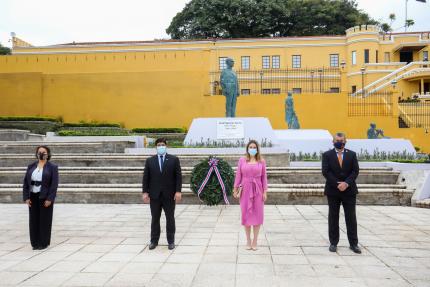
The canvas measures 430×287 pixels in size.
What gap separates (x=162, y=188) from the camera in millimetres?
5578

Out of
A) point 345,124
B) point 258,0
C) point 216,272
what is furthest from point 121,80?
point 258,0

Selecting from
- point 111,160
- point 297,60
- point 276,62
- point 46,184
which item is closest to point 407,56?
point 297,60

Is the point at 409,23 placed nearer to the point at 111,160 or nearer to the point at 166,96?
the point at 166,96

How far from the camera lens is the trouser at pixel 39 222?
5613 millimetres

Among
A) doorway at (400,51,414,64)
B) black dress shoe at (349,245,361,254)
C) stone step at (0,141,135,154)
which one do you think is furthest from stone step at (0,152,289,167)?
doorway at (400,51,414,64)

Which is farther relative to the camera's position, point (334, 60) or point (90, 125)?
point (334, 60)

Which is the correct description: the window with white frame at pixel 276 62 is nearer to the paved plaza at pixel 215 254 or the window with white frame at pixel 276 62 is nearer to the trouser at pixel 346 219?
the paved plaza at pixel 215 254

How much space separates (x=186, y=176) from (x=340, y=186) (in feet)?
19.9

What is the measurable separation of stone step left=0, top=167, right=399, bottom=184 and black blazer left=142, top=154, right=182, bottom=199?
16.9 feet

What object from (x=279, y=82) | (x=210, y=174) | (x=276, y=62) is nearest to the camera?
(x=210, y=174)

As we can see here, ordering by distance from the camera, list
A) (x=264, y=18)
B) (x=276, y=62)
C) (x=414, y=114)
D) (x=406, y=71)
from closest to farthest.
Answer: (x=414, y=114) → (x=406, y=71) → (x=276, y=62) → (x=264, y=18)

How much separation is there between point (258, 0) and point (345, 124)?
84.4ft

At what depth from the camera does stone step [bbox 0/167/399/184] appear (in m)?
10.9

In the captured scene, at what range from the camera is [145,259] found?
5008mm
